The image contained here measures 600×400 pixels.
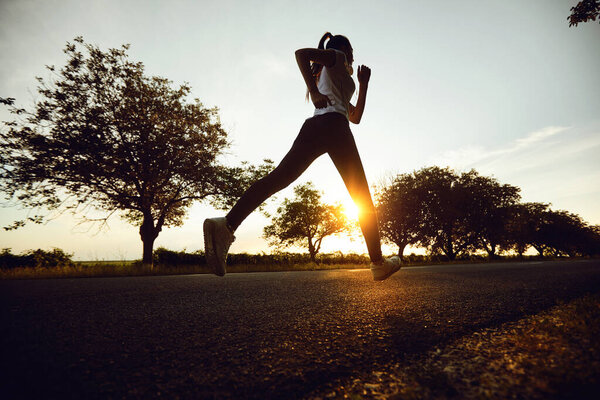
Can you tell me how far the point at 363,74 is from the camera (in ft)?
10.4

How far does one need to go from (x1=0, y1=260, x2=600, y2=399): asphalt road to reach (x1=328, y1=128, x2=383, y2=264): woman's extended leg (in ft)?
2.40

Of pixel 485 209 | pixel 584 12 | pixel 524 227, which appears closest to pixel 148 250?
pixel 584 12

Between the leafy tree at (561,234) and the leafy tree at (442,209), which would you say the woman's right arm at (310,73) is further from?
the leafy tree at (561,234)

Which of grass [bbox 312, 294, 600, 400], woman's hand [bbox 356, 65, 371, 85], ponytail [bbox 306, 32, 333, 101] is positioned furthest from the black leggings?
grass [bbox 312, 294, 600, 400]

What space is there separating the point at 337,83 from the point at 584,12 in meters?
7.99

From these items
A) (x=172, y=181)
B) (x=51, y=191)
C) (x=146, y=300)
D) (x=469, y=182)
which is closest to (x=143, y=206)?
(x=172, y=181)

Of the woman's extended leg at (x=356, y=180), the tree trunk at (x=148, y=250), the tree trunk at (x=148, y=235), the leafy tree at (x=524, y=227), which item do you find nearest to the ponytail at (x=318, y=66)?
the woman's extended leg at (x=356, y=180)

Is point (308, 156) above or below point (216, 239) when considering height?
above

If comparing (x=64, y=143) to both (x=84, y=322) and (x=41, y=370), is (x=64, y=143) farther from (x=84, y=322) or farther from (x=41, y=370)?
(x=41, y=370)

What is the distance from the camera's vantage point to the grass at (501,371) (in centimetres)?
101

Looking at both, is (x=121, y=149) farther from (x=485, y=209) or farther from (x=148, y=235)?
(x=485, y=209)

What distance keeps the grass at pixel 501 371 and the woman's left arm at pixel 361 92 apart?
2.46 m

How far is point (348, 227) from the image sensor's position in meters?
36.6

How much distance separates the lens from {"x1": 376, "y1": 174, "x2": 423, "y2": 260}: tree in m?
32.6
